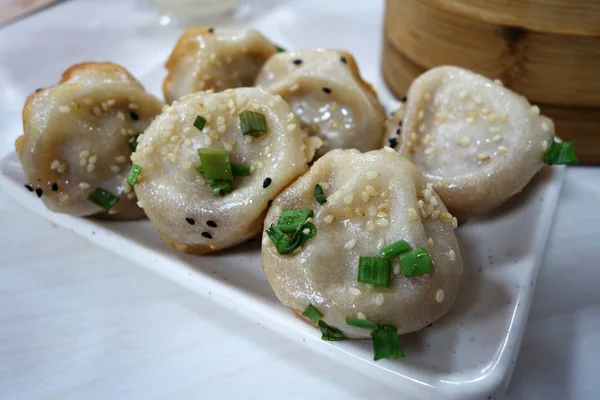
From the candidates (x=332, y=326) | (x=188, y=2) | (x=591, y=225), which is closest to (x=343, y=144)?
(x=332, y=326)

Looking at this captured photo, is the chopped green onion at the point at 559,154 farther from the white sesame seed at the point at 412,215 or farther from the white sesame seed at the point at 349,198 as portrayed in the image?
the white sesame seed at the point at 349,198

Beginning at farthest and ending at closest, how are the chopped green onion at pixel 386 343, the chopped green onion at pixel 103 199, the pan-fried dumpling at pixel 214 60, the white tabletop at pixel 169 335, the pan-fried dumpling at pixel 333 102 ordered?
the pan-fried dumpling at pixel 214 60 → the pan-fried dumpling at pixel 333 102 → the chopped green onion at pixel 103 199 → the white tabletop at pixel 169 335 → the chopped green onion at pixel 386 343

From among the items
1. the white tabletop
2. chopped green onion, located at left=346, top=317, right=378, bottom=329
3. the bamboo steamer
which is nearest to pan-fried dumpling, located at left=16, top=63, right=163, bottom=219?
the white tabletop

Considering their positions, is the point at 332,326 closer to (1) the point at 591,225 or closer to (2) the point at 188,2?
(1) the point at 591,225

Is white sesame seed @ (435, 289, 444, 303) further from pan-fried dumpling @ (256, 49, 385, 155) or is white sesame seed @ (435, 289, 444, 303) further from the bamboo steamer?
the bamboo steamer

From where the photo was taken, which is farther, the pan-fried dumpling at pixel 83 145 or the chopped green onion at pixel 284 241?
the pan-fried dumpling at pixel 83 145

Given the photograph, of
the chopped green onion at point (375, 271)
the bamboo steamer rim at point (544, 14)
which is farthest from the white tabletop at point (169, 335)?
the bamboo steamer rim at point (544, 14)
